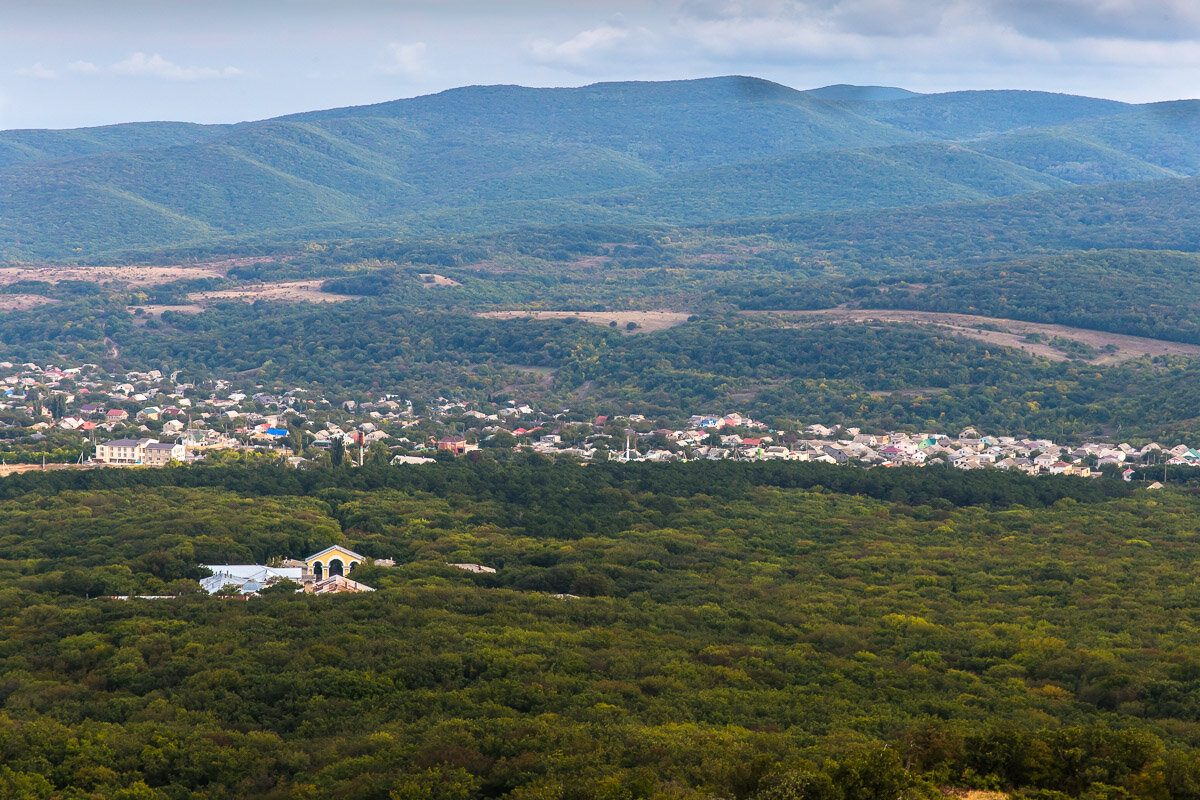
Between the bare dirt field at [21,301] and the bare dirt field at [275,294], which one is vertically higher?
the bare dirt field at [275,294]

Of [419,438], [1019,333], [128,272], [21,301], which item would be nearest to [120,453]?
[419,438]

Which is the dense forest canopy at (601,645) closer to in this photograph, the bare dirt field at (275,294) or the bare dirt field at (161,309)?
the bare dirt field at (161,309)

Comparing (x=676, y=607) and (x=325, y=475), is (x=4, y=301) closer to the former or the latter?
(x=325, y=475)

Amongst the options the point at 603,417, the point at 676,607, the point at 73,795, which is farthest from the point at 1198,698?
the point at 603,417

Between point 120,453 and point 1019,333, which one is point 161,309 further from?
point 1019,333

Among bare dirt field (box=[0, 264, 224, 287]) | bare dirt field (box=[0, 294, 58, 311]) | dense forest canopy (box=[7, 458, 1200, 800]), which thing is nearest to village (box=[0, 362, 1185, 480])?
dense forest canopy (box=[7, 458, 1200, 800])

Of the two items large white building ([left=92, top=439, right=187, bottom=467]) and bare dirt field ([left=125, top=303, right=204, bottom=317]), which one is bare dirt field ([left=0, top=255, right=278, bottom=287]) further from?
large white building ([left=92, top=439, right=187, bottom=467])

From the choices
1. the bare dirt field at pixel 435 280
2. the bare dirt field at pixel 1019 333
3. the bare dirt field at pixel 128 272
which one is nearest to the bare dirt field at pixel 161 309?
the bare dirt field at pixel 128 272
